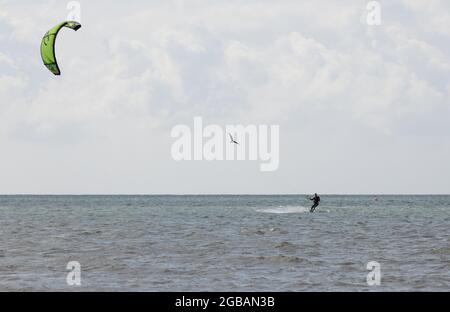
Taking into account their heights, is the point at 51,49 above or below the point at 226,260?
above

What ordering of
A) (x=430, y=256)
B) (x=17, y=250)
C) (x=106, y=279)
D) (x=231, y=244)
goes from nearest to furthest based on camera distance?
(x=106, y=279), (x=430, y=256), (x=17, y=250), (x=231, y=244)

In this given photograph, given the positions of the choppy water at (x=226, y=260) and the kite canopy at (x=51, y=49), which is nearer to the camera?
the choppy water at (x=226, y=260)

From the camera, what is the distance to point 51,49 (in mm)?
27656

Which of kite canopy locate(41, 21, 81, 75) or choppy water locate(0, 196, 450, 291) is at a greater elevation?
kite canopy locate(41, 21, 81, 75)

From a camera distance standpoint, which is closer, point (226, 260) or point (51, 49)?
point (51, 49)

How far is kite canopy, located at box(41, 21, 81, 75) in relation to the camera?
27594 millimetres

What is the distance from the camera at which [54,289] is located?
2172 centimetres

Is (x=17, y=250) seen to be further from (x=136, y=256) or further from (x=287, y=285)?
(x=287, y=285)

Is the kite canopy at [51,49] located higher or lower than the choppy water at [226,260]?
higher

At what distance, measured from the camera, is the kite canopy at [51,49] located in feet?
90.5

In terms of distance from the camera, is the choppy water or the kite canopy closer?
the choppy water
